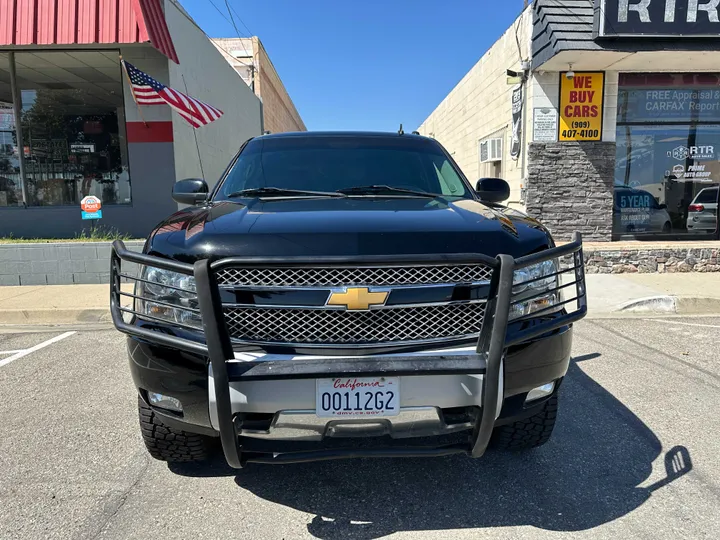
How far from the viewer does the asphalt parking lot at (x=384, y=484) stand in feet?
7.63

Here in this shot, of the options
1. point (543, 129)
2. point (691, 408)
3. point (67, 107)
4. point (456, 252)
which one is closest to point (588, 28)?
point (543, 129)

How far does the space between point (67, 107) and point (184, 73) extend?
2.32 meters

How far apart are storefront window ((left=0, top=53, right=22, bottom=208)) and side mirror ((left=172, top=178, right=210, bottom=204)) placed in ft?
25.0

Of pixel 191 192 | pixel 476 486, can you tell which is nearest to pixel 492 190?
pixel 476 486

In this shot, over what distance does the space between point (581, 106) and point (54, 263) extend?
365 inches

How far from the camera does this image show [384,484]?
8.74ft

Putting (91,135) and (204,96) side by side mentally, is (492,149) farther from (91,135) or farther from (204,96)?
(91,135)

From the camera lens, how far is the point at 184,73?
32.7 feet

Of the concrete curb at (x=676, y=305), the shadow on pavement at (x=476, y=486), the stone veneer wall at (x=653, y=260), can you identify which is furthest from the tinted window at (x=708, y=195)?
the shadow on pavement at (x=476, y=486)

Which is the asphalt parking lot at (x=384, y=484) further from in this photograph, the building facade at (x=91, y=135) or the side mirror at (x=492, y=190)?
the building facade at (x=91, y=135)

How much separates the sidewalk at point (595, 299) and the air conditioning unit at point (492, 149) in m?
4.48

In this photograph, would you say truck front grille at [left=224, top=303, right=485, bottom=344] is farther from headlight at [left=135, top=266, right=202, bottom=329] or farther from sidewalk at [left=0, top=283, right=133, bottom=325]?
sidewalk at [left=0, top=283, right=133, bottom=325]

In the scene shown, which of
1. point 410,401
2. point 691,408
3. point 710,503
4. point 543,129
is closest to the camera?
point 410,401

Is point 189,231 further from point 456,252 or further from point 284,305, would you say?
point 456,252
